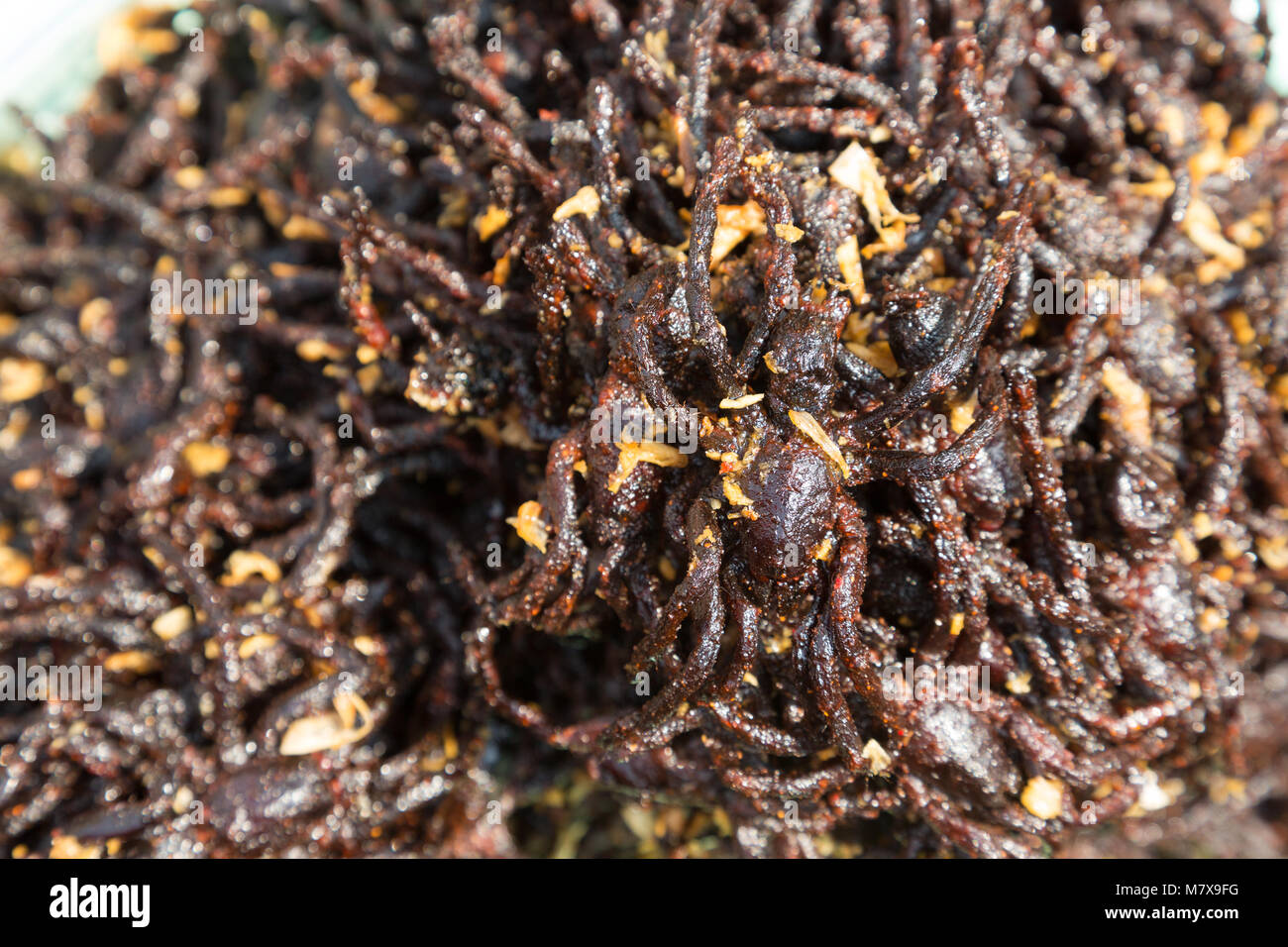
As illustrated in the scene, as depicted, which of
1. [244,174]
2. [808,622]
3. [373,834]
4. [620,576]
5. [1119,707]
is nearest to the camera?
[808,622]

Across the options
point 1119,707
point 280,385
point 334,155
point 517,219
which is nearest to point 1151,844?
point 1119,707

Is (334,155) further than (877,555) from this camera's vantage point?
Yes

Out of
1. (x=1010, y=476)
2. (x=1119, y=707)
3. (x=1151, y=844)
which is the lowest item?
(x=1151, y=844)

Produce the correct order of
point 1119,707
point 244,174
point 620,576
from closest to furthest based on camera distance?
point 620,576, point 1119,707, point 244,174

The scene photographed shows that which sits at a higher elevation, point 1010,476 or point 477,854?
point 1010,476

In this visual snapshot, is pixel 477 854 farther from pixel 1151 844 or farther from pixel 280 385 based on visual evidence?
pixel 1151 844

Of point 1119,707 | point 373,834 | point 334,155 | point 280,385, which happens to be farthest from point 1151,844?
point 334,155

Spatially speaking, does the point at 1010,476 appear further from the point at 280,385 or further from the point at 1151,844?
the point at 280,385
